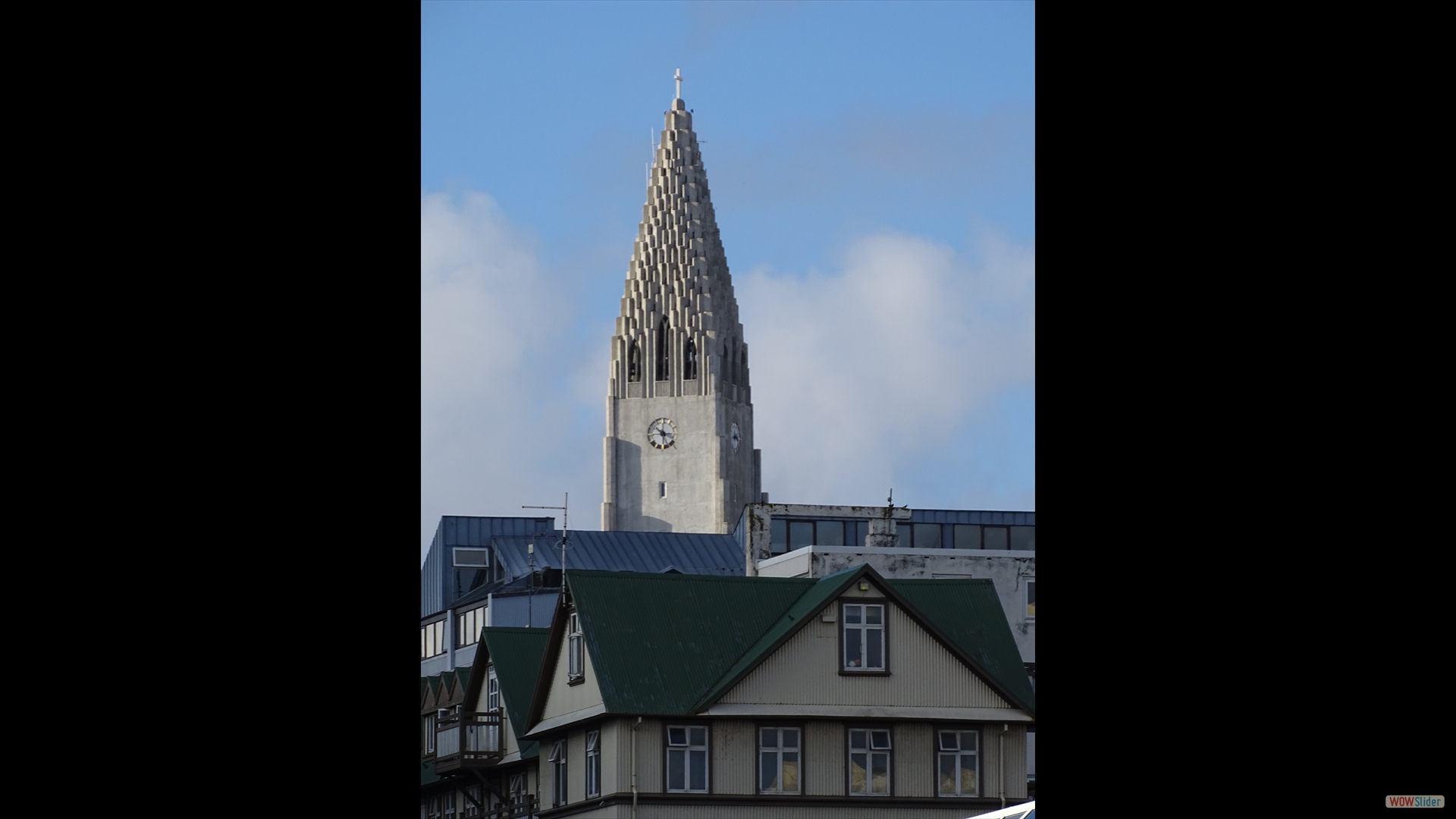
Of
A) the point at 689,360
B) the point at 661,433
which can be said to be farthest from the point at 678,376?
the point at 661,433

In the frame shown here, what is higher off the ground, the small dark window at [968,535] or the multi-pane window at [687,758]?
the small dark window at [968,535]

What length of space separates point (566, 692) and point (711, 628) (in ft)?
9.05

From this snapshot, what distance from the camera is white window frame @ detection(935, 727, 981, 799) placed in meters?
37.6

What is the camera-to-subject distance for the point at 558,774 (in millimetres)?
39906

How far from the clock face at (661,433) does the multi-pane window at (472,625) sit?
65031 millimetres

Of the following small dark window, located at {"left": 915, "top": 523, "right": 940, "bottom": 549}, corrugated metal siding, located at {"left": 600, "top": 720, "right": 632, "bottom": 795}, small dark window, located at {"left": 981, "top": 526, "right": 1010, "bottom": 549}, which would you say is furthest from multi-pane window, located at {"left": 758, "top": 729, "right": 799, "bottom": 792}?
small dark window, located at {"left": 915, "top": 523, "right": 940, "bottom": 549}

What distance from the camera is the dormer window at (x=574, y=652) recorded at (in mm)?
39000

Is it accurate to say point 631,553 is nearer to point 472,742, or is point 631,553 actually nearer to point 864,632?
point 472,742

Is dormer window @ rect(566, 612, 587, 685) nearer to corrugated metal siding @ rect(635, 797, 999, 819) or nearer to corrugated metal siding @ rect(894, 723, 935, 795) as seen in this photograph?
corrugated metal siding @ rect(635, 797, 999, 819)

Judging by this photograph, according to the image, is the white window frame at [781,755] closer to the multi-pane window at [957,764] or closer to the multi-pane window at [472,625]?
the multi-pane window at [957,764]

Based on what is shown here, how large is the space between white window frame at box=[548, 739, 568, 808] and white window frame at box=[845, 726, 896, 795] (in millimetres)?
5140

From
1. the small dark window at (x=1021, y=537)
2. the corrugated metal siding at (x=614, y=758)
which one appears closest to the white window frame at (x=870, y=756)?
the corrugated metal siding at (x=614, y=758)
